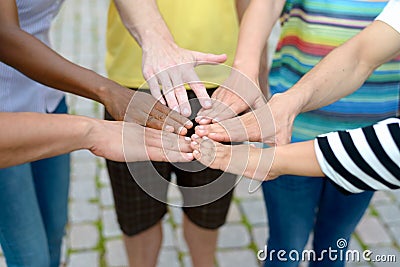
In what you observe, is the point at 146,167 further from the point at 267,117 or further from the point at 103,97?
the point at 267,117

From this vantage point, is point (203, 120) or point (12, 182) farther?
point (12, 182)

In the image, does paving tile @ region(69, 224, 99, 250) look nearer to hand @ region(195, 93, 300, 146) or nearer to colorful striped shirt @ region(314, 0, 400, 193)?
hand @ region(195, 93, 300, 146)

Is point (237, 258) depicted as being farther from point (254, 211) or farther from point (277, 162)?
point (277, 162)

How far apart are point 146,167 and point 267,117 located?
0.37 m

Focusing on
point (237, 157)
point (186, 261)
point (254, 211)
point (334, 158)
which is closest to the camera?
point (334, 158)

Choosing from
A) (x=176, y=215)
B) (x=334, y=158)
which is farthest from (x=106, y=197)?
(x=334, y=158)

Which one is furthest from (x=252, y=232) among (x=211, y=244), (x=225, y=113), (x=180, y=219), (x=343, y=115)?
(x=225, y=113)

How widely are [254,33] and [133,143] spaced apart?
0.51m

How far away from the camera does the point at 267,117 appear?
1.41m

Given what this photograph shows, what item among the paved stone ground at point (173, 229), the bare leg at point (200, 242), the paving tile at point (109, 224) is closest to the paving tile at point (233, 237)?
the paved stone ground at point (173, 229)

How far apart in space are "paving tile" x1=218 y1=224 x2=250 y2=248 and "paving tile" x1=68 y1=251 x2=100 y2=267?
578 millimetres

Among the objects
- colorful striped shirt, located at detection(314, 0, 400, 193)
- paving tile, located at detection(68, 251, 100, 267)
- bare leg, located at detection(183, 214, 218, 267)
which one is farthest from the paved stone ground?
colorful striped shirt, located at detection(314, 0, 400, 193)

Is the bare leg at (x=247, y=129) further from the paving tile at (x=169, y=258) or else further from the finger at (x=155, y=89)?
the paving tile at (x=169, y=258)

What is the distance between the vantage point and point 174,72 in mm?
1484
